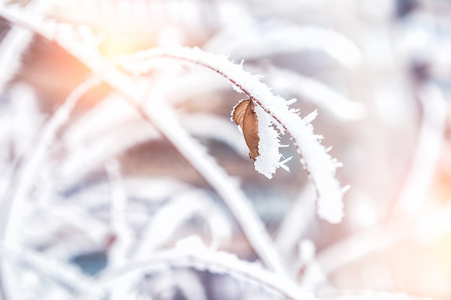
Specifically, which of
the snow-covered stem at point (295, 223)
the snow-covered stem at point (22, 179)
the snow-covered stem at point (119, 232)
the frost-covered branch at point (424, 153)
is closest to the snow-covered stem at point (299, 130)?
the snow-covered stem at point (22, 179)

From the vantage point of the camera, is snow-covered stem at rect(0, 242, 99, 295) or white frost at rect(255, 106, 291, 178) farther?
snow-covered stem at rect(0, 242, 99, 295)

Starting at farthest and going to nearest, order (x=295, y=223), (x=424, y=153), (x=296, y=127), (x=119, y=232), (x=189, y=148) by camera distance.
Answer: (x=424, y=153) → (x=295, y=223) → (x=119, y=232) → (x=189, y=148) → (x=296, y=127)

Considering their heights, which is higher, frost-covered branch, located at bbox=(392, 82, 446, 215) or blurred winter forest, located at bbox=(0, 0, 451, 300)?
frost-covered branch, located at bbox=(392, 82, 446, 215)

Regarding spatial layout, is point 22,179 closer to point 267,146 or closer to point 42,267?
point 42,267

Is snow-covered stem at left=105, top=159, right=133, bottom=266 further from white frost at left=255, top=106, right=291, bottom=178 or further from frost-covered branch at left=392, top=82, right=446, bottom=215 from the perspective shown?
frost-covered branch at left=392, top=82, right=446, bottom=215

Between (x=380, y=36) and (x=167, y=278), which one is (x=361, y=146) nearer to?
(x=380, y=36)

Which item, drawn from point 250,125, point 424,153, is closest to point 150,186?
point 250,125

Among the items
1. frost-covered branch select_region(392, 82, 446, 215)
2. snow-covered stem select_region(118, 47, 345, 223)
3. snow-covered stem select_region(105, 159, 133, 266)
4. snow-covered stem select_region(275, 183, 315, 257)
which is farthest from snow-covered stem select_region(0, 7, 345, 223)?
frost-covered branch select_region(392, 82, 446, 215)

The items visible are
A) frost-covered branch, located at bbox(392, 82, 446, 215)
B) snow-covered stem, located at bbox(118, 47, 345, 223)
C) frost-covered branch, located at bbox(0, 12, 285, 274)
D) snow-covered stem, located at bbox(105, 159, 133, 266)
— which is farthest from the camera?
frost-covered branch, located at bbox(392, 82, 446, 215)
